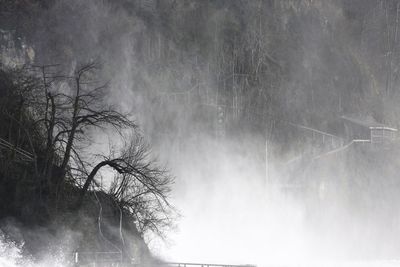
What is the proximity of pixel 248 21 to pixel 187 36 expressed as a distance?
5.81 meters

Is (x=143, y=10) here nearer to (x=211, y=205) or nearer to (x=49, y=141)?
(x=211, y=205)

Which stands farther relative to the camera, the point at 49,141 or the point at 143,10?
the point at 143,10

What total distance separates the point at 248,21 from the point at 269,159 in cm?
1097

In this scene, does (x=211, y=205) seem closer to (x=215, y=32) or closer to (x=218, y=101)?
(x=218, y=101)

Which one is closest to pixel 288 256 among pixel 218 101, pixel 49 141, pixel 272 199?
pixel 272 199

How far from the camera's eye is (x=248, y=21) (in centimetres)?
6341

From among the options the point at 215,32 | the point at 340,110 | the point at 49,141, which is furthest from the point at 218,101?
the point at 49,141

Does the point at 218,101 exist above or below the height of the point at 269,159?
above

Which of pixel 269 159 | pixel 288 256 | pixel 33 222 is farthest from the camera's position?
pixel 269 159

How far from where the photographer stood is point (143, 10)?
59344mm

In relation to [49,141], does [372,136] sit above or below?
above

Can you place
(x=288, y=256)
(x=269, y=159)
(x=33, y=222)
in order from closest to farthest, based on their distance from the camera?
(x=33, y=222) < (x=288, y=256) < (x=269, y=159)

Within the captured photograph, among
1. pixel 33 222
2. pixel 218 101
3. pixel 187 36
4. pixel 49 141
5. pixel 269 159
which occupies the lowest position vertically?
pixel 33 222

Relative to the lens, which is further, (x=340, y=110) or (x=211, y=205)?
(x=340, y=110)
